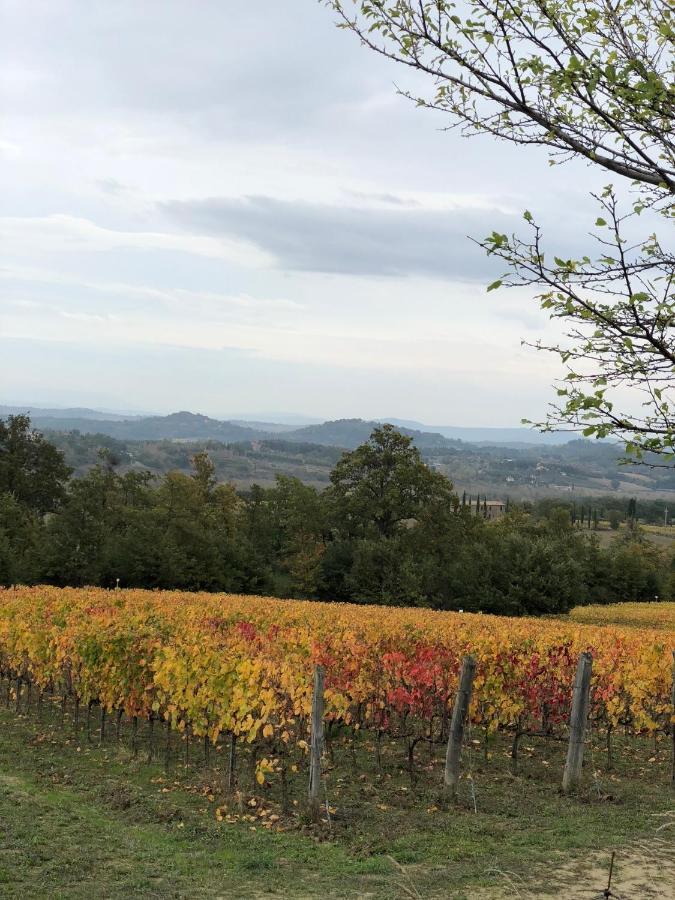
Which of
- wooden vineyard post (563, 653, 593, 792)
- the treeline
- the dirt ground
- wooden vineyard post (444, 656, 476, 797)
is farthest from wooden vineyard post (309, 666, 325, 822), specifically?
the treeline

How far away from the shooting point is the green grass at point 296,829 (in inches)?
260

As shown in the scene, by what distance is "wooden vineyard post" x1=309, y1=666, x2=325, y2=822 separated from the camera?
814 centimetres

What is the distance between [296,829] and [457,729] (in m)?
2.14

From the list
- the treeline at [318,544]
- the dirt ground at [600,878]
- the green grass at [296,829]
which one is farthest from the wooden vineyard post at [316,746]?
the treeline at [318,544]

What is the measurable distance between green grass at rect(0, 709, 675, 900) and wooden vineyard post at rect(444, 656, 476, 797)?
26cm

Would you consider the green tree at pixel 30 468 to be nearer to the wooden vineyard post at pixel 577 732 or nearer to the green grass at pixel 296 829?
the green grass at pixel 296 829

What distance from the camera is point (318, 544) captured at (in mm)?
51250

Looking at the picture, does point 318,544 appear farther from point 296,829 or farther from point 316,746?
point 296,829

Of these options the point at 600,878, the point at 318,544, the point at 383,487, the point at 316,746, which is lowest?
the point at 318,544

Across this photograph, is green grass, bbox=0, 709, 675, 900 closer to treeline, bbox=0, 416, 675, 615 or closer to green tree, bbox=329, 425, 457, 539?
treeline, bbox=0, 416, 675, 615

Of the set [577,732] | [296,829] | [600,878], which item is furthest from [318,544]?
[600,878]

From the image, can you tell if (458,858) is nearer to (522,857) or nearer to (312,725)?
(522,857)

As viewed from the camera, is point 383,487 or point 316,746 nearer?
point 316,746

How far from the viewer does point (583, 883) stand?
663cm
